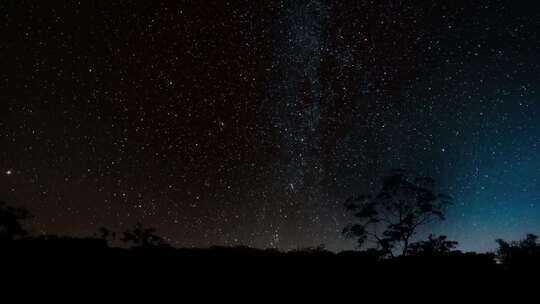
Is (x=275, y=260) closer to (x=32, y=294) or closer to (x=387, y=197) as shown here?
(x=32, y=294)

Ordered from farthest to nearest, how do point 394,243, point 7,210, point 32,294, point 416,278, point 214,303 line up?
point 394,243
point 7,210
point 416,278
point 214,303
point 32,294

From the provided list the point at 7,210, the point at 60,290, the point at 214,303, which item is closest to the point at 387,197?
the point at 214,303

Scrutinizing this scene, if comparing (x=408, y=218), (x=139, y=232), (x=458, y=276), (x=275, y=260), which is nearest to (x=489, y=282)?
(x=458, y=276)

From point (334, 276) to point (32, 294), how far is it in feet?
29.4

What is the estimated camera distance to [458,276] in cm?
1494

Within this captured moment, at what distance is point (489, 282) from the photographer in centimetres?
1459

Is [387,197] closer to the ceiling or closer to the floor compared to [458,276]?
closer to the ceiling

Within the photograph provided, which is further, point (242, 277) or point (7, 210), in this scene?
point (7, 210)

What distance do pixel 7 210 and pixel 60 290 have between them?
17.7 meters

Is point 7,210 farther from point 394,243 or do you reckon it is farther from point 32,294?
point 394,243

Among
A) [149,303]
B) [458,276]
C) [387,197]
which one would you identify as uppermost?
[387,197]

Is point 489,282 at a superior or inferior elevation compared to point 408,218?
inferior

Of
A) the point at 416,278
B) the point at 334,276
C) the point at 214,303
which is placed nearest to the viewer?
the point at 214,303

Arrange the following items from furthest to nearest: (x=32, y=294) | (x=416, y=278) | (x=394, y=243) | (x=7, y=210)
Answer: (x=394, y=243), (x=7, y=210), (x=416, y=278), (x=32, y=294)
